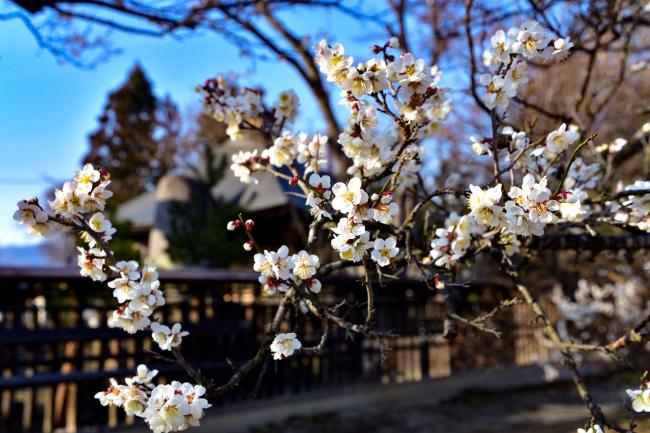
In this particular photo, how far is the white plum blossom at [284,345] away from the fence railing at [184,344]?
1472mm

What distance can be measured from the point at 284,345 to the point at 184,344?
15.2 feet

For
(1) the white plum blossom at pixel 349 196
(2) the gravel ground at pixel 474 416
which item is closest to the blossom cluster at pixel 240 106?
(1) the white plum blossom at pixel 349 196

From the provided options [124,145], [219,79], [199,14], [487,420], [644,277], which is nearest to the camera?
[219,79]

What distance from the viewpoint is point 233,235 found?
9188 mm

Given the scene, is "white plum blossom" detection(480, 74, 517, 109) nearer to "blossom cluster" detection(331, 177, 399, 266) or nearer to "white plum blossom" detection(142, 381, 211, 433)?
"blossom cluster" detection(331, 177, 399, 266)

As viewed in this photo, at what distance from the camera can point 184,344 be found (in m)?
6.40

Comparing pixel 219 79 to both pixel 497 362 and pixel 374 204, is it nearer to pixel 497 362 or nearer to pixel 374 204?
pixel 374 204

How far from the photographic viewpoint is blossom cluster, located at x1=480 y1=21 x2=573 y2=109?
7.37 feet

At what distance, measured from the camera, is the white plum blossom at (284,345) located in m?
2.13

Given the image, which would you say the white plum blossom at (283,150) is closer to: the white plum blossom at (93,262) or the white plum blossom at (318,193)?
the white plum blossom at (318,193)

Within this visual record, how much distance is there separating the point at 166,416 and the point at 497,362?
30.5 ft

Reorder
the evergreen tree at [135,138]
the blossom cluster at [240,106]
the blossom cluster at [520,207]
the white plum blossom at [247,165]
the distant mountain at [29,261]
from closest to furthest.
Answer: the blossom cluster at [520,207], the white plum blossom at [247,165], the blossom cluster at [240,106], the distant mountain at [29,261], the evergreen tree at [135,138]

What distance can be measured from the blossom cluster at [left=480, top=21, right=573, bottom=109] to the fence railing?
197 cm

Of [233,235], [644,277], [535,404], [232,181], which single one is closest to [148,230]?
[232,181]
